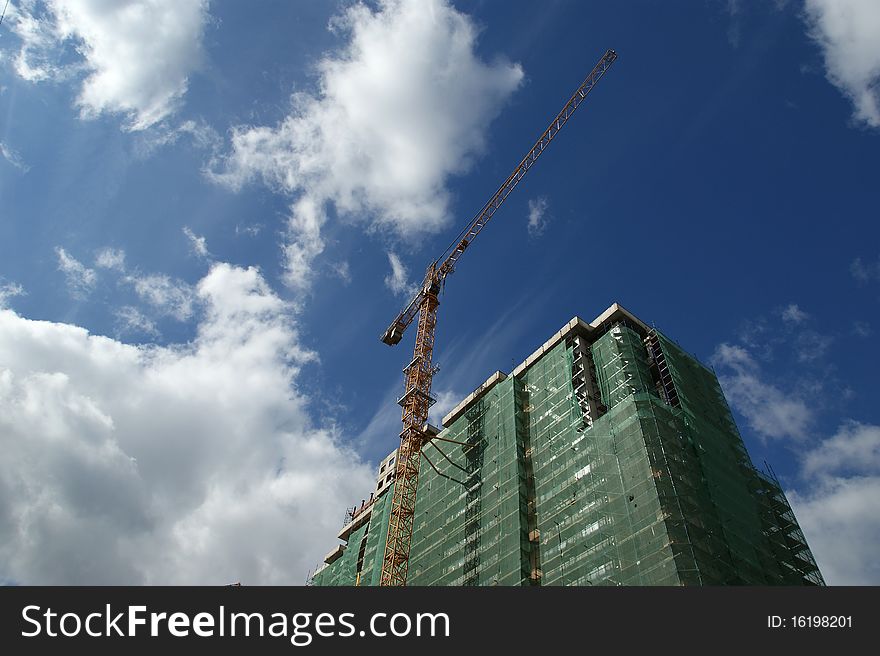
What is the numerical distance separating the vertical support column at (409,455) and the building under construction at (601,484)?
1652 millimetres

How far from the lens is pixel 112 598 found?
793 inches

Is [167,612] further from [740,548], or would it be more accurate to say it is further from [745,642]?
[740,548]

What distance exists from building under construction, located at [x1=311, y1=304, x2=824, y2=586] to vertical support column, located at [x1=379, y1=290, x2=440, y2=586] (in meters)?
1.65

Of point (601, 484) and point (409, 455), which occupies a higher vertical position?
point (409, 455)

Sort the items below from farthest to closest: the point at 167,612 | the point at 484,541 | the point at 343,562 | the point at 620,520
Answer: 1. the point at 343,562
2. the point at 484,541
3. the point at 620,520
4. the point at 167,612

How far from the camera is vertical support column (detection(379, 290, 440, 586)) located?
189 feet

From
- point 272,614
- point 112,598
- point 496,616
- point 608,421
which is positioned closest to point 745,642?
point 496,616

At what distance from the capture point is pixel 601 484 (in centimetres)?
4600

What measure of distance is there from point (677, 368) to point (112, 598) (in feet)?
153

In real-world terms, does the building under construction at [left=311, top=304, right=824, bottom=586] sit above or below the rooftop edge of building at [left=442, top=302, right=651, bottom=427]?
below

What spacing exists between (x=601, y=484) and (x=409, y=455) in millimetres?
22103

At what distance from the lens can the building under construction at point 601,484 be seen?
136 ft

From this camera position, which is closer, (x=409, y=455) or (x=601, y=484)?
(x=601, y=484)

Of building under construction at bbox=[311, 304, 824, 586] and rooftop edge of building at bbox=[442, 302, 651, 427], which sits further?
rooftop edge of building at bbox=[442, 302, 651, 427]
